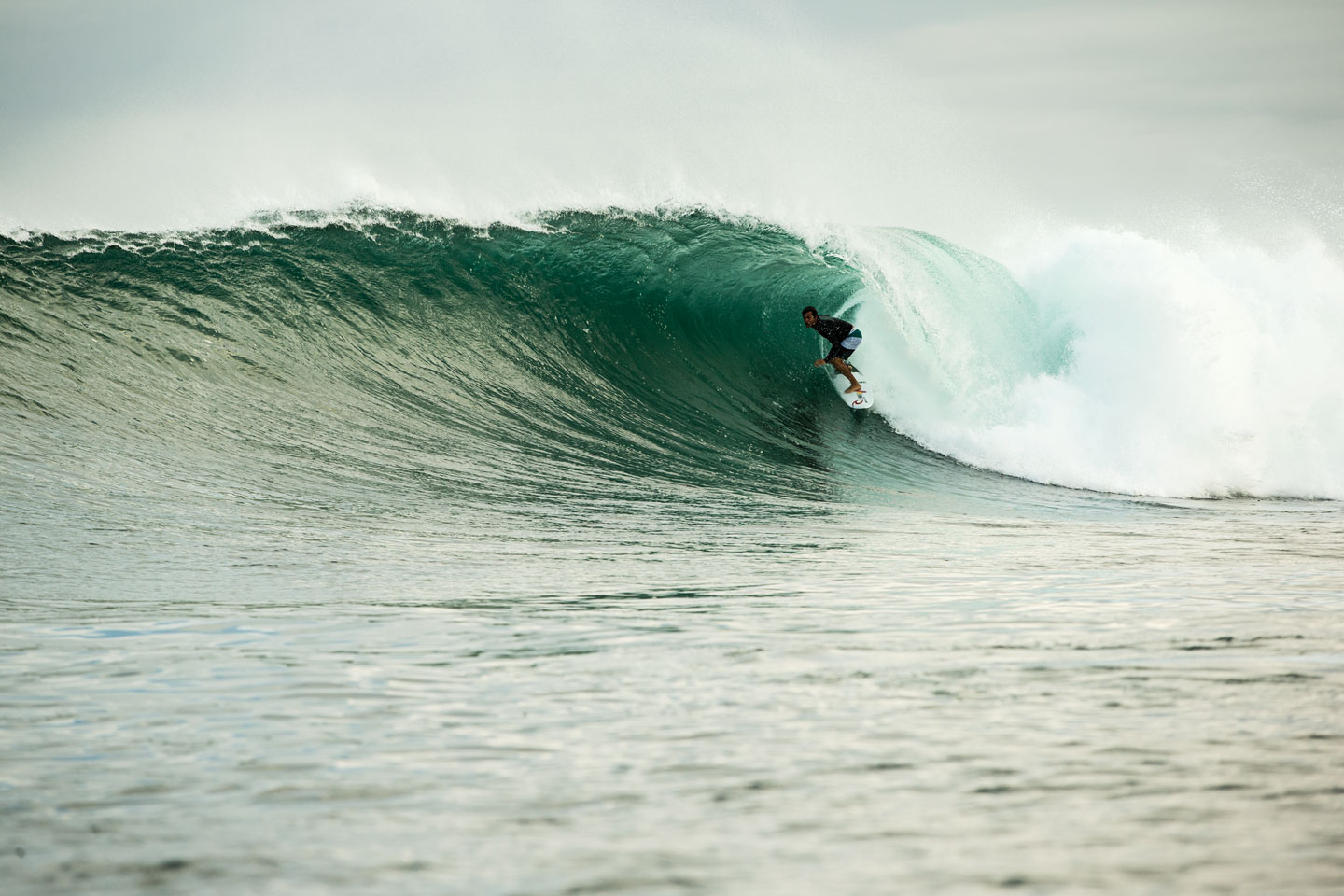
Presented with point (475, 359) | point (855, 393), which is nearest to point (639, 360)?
point (475, 359)

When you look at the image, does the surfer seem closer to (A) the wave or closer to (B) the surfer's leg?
(B) the surfer's leg

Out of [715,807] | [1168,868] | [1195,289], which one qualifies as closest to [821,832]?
[715,807]

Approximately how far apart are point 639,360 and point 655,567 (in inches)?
248

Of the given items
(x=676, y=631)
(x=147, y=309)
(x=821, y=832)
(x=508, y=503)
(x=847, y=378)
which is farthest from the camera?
(x=847, y=378)

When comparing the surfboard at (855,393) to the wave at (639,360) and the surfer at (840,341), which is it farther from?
the wave at (639,360)

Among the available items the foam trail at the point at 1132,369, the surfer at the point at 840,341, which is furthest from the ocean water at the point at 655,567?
the surfer at the point at 840,341

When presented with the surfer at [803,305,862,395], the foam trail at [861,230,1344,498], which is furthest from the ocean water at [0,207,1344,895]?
the surfer at [803,305,862,395]

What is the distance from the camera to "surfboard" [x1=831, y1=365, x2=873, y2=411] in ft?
37.3

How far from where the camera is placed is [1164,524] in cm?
743

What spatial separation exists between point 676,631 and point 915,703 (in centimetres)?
109

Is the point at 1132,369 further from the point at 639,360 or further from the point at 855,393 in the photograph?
the point at 639,360

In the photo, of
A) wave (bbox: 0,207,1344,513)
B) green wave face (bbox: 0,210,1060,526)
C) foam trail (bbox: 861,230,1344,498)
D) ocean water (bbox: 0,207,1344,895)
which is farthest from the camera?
foam trail (bbox: 861,230,1344,498)

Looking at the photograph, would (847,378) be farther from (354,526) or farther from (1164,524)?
(354,526)

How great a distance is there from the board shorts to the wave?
1.32 ft
